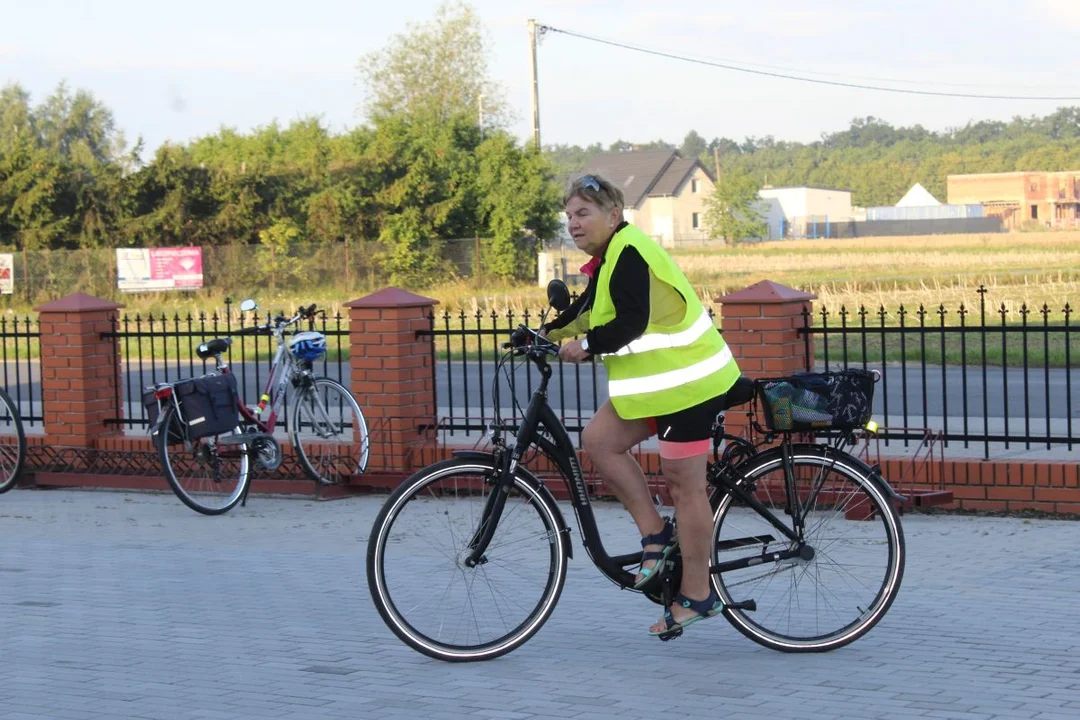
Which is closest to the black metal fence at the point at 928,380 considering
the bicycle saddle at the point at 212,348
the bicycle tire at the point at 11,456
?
the bicycle saddle at the point at 212,348

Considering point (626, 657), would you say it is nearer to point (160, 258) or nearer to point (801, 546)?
point (801, 546)

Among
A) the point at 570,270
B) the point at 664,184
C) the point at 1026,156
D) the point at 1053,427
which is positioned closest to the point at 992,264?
the point at 570,270

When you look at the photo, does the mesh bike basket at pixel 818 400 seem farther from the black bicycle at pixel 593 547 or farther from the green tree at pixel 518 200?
the green tree at pixel 518 200

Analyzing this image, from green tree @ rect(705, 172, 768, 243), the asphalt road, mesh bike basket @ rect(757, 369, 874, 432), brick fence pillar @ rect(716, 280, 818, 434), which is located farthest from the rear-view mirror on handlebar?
green tree @ rect(705, 172, 768, 243)

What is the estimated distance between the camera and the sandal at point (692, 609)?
5.38m

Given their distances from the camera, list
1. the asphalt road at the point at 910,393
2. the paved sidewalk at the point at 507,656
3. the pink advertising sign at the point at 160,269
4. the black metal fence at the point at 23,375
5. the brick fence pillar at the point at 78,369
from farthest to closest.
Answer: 1. the pink advertising sign at the point at 160,269
2. the asphalt road at the point at 910,393
3. the black metal fence at the point at 23,375
4. the brick fence pillar at the point at 78,369
5. the paved sidewalk at the point at 507,656

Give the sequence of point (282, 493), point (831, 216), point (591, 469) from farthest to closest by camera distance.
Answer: point (831, 216)
point (282, 493)
point (591, 469)

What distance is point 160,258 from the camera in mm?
39219

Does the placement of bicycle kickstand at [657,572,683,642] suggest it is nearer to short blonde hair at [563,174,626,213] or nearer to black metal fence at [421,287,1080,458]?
short blonde hair at [563,174,626,213]

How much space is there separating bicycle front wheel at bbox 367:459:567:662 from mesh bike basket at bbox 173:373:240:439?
4077mm

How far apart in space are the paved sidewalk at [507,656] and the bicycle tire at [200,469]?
4.02 ft

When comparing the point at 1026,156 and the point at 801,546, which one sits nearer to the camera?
the point at 801,546

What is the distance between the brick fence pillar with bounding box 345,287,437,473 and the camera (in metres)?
9.72

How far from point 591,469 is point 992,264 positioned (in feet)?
140
